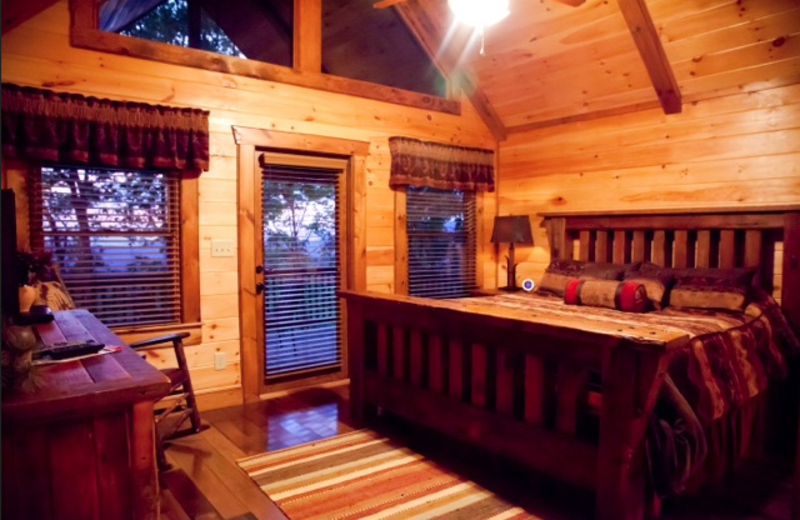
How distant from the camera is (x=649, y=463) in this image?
206cm

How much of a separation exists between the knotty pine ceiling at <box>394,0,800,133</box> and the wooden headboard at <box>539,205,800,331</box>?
2.74 feet

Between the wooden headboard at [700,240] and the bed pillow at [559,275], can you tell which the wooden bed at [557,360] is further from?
the bed pillow at [559,275]

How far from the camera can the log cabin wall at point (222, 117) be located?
3.09 metres

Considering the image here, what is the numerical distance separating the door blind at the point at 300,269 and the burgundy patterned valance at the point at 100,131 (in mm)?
620

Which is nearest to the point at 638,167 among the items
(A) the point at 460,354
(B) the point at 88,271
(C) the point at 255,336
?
(A) the point at 460,354

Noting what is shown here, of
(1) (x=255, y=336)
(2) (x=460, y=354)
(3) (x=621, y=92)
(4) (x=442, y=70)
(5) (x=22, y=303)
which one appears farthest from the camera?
(4) (x=442, y=70)

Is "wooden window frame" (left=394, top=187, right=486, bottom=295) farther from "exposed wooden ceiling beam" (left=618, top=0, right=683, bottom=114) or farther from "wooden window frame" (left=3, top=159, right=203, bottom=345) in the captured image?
"exposed wooden ceiling beam" (left=618, top=0, right=683, bottom=114)

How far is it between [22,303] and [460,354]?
208 cm

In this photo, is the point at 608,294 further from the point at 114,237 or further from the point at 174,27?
→ the point at 174,27

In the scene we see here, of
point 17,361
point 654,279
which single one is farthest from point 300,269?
point 17,361

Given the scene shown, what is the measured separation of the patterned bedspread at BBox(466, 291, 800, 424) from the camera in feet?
7.39

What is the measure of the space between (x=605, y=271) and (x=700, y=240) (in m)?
0.63

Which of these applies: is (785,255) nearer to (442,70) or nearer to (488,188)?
(488,188)

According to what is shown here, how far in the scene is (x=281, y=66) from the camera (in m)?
3.91
